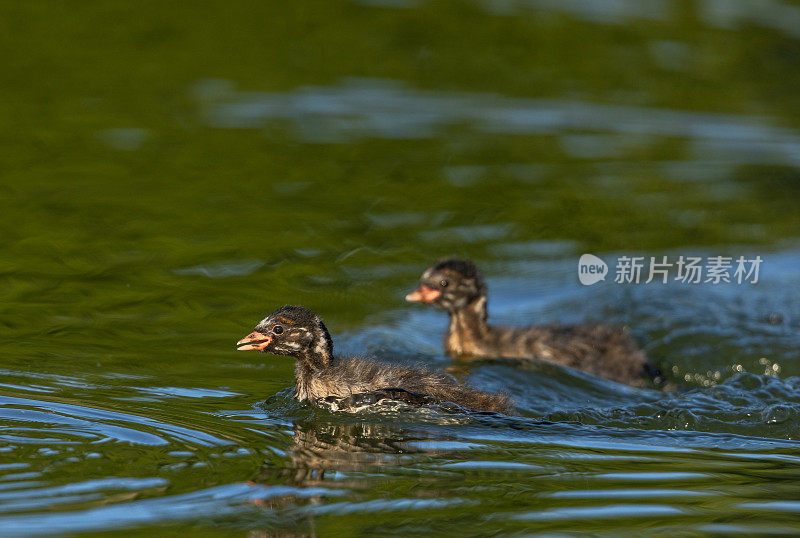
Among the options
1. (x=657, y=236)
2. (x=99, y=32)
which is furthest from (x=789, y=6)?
(x=99, y=32)

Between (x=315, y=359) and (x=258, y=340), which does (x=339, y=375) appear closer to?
(x=315, y=359)

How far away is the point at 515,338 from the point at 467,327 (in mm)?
475

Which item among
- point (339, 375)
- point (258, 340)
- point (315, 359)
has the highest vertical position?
point (258, 340)

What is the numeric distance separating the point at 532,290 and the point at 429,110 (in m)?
5.48

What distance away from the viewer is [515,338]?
37.4 feet

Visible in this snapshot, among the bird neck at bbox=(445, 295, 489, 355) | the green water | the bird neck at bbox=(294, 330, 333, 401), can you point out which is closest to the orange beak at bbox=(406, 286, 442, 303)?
the bird neck at bbox=(445, 295, 489, 355)

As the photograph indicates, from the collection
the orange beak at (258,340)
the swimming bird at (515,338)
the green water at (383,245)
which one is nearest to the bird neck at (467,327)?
the swimming bird at (515,338)

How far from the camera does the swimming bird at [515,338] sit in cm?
1115

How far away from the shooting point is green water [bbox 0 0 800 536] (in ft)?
23.3

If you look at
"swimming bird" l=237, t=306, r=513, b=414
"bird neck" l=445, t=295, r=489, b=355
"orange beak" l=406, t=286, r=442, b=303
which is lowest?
"swimming bird" l=237, t=306, r=513, b=414

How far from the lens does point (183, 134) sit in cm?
1588

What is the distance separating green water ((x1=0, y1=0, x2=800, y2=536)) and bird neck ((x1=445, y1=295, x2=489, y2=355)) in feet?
0.82

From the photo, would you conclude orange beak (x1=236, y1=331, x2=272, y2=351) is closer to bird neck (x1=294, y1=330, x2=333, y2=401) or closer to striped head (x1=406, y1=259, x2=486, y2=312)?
bird neck (x1=294, y1=330, x2=333, y2=401)

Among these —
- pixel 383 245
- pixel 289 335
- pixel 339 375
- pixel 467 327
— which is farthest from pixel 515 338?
pixel 289 335
